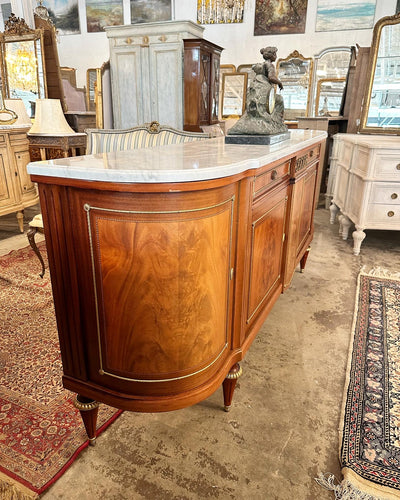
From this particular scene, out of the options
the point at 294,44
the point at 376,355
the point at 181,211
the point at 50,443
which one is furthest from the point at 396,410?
the point at 294,44

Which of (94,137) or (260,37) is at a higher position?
(260,37)

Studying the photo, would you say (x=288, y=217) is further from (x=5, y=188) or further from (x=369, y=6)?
(x=369, y=6)

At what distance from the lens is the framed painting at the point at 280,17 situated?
29.6 ft

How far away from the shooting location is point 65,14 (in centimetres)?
1123

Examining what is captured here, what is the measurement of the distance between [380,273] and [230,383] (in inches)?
91.3

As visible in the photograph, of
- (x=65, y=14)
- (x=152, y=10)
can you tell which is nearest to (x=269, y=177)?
(x=152, y=10)

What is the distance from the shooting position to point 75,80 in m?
11.5

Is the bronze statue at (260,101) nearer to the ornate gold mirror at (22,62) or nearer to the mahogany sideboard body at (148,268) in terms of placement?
the mahogany sideboard body at (148,268)

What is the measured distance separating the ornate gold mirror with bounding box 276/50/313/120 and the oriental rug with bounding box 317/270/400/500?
7.41 metres

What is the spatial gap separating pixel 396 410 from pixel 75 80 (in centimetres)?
1244

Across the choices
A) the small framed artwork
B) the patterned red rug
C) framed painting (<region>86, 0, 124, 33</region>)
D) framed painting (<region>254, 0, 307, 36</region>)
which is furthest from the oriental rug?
framed painting (<region>86, 0, 124, 33</region>)

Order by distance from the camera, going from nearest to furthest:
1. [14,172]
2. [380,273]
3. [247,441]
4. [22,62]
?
[247,441]
[380,273]
[14,172]
[22,62]

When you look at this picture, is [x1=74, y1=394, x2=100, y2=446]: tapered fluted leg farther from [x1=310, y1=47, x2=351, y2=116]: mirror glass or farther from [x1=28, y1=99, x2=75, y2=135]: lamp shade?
[x1=310, y1=47, x2=351, y2=116]: mirror glass

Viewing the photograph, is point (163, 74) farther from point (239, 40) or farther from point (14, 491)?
point (14, 491)
